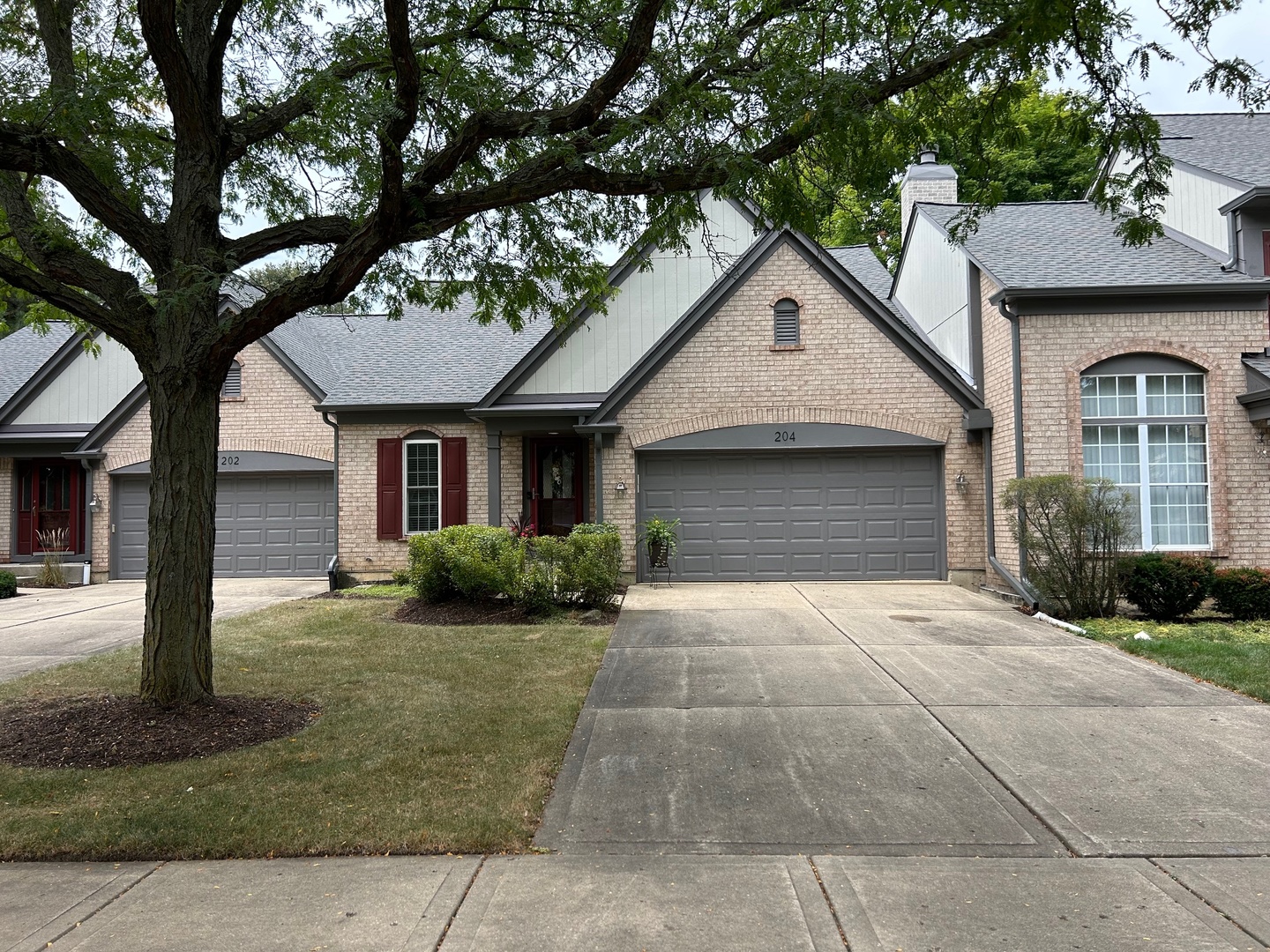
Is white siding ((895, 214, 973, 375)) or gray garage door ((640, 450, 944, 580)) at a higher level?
white siding ((895, 214, 973, 375))

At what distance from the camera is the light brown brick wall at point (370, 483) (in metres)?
16.3

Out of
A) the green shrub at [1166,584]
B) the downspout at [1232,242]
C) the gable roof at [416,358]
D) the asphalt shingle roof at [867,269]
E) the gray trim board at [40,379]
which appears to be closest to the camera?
the green shrub at [1166,584]

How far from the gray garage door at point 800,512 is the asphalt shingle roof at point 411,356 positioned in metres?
4.38

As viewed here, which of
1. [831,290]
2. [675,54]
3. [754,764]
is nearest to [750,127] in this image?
[675,54]

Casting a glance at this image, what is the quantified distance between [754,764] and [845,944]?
86.0 inches

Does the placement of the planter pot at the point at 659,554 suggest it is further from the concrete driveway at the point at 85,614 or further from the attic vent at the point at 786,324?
the concrete driveway at the point at 85,614

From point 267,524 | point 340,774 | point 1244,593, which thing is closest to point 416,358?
point 267,524

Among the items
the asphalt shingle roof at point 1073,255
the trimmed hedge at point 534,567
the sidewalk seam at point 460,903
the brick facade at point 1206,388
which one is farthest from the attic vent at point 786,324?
the sidewalk seam at point 460,903

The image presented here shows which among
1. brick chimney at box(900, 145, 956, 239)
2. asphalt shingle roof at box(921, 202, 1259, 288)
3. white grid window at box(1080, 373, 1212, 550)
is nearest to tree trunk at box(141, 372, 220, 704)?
asphalt shingle roof at box(921, 202, 1259, 288)

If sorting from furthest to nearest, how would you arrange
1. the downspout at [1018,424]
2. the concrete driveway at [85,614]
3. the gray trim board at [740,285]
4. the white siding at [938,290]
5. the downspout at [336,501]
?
the downspout at [336,501] → the white siding at [938,290] → the gray trim board at [740,285] → the downspout at [1018,424] → the concrete driveway at [85,614]

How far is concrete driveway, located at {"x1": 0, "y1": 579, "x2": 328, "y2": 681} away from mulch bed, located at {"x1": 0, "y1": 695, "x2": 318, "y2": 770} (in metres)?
2.27

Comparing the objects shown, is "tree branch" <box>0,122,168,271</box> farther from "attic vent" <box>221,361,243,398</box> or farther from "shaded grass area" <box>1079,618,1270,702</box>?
"attic vent" <box>221,361,243,398</box>

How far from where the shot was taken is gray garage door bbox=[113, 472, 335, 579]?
57.8ft

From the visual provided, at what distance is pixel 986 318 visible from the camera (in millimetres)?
14016
